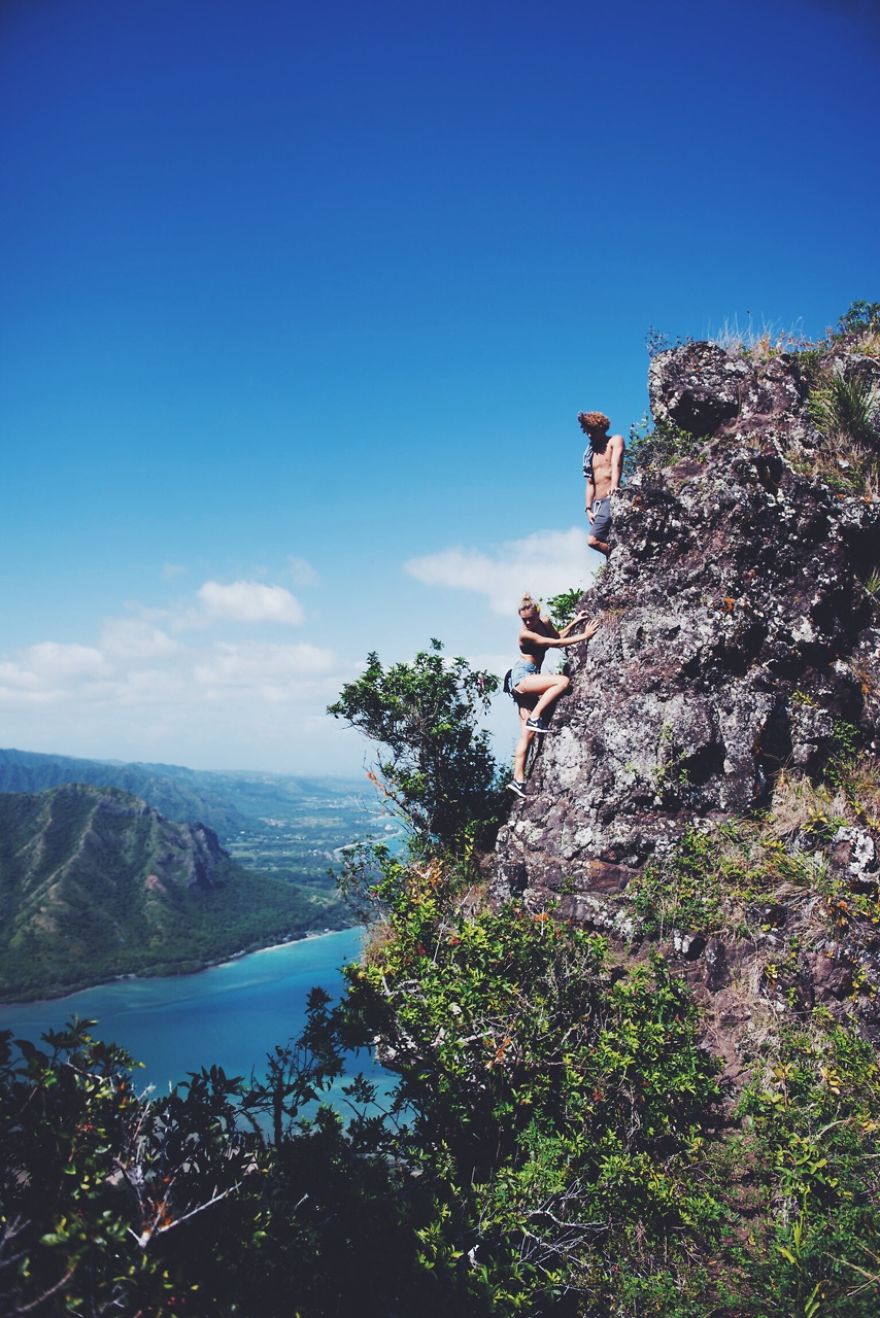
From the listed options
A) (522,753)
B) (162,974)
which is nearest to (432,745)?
(522,753)

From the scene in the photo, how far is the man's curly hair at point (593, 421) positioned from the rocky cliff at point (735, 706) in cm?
131

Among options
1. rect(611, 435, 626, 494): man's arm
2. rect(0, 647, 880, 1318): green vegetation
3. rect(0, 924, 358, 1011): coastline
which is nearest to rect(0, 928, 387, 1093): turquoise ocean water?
rect(0, 924, 358, 1011): coastline

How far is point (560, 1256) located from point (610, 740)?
4881 millimetres

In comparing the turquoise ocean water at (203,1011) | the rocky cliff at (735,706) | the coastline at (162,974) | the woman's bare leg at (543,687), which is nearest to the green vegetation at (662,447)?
the rocky cliff at (735,706)

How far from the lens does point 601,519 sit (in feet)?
32.3

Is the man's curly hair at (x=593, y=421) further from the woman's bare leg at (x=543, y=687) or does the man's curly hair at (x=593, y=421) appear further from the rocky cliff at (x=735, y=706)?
the woman's bare leg at (x=543, y=687)

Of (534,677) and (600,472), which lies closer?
(534,677)

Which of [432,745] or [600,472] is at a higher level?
[600,472]

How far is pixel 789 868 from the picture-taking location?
6.61 meters

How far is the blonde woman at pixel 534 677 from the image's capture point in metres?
8.89

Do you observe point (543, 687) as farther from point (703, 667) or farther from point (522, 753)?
point (703, 667)

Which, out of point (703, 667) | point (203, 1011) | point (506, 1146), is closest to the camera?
point (506, 1146)

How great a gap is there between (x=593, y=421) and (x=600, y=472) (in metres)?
0.81

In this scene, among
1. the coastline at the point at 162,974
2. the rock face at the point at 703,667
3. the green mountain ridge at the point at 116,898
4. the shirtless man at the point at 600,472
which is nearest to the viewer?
the rock face at the point at 703,667
